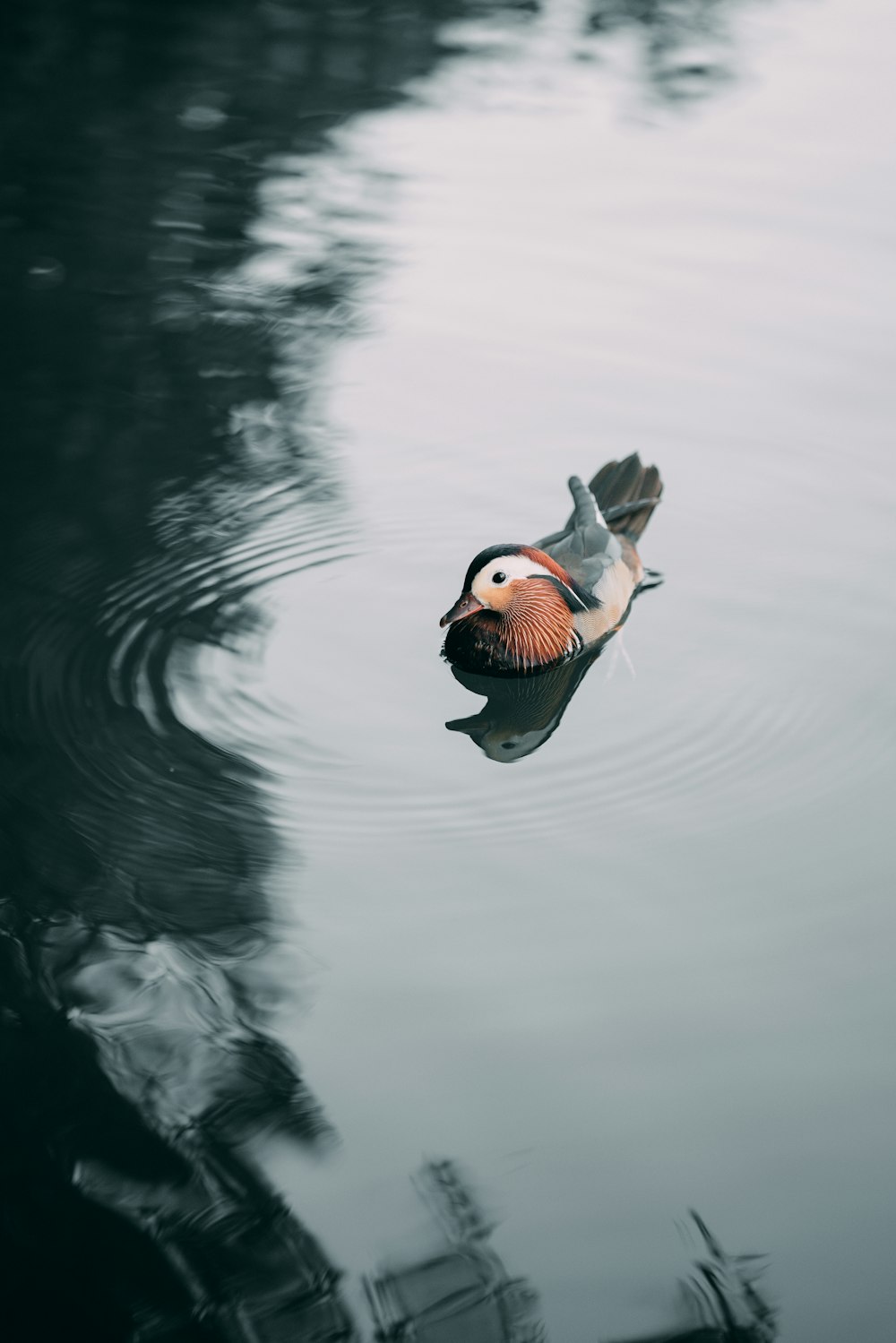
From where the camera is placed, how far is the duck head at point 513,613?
5293mm

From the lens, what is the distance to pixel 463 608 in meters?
5.30

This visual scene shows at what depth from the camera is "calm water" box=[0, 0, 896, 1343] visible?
10.6 feet

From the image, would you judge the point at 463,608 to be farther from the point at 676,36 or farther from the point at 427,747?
the point at 676,36

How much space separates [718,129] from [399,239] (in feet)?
8.77

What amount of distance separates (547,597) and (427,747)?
0.80 metres

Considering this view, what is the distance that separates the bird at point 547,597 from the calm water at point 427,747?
0.44 ft

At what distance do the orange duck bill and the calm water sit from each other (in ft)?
0.62

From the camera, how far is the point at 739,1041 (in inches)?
147

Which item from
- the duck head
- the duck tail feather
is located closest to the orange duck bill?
the duck head

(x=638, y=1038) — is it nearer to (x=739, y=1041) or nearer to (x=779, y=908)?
(x=739, y=1041)

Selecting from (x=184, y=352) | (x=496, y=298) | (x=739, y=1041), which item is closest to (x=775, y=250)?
(x=496, y=298)

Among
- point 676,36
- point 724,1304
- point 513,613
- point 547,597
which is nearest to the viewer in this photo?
point 724,1304

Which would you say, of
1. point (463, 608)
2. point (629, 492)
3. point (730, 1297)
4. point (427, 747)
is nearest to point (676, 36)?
point (629, 492)

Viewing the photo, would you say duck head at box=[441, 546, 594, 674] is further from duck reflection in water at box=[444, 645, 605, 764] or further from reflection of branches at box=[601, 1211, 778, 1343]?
reflection of branches at box=[601, 1211, 778, 1343]
